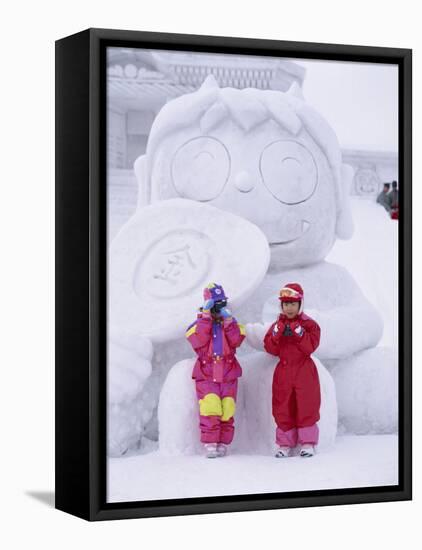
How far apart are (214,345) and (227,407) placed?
0.37 m

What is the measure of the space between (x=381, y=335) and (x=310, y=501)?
114 centimetres

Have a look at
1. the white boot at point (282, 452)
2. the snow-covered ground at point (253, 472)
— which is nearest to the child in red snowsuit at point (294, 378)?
the white boot at point (282, 452)

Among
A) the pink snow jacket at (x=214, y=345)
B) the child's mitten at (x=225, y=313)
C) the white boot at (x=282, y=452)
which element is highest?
the child's mitten at (x=225, y=313)

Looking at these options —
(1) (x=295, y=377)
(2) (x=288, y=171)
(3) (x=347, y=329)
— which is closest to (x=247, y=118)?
(2) (x=288, y=171)

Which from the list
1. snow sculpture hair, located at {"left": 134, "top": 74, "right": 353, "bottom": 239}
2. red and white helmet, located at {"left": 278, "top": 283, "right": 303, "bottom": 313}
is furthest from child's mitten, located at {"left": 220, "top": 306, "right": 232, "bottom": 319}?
snow sculpture hair, located at {"left": 134, "top": 74, "right": 353, "bottom": 239}

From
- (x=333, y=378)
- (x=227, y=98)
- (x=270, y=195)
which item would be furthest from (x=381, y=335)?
(x=227, y=98)

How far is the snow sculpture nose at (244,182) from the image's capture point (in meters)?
8.58

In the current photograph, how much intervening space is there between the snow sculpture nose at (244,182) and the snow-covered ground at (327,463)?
67 centimetres

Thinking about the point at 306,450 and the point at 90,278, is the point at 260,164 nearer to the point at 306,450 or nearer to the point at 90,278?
the point at 90,278

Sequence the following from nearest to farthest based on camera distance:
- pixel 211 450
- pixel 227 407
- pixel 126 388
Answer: pixel 126 388, pixel 211 450, pixel 227 407

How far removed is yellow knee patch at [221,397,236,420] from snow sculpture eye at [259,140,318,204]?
1.22m

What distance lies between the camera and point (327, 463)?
8.55 metres

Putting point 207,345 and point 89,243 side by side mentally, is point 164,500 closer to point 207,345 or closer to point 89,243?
point 207,345

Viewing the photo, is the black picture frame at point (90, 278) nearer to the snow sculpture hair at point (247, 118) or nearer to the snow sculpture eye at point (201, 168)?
the snow sculpture hair at point (247, 118)
